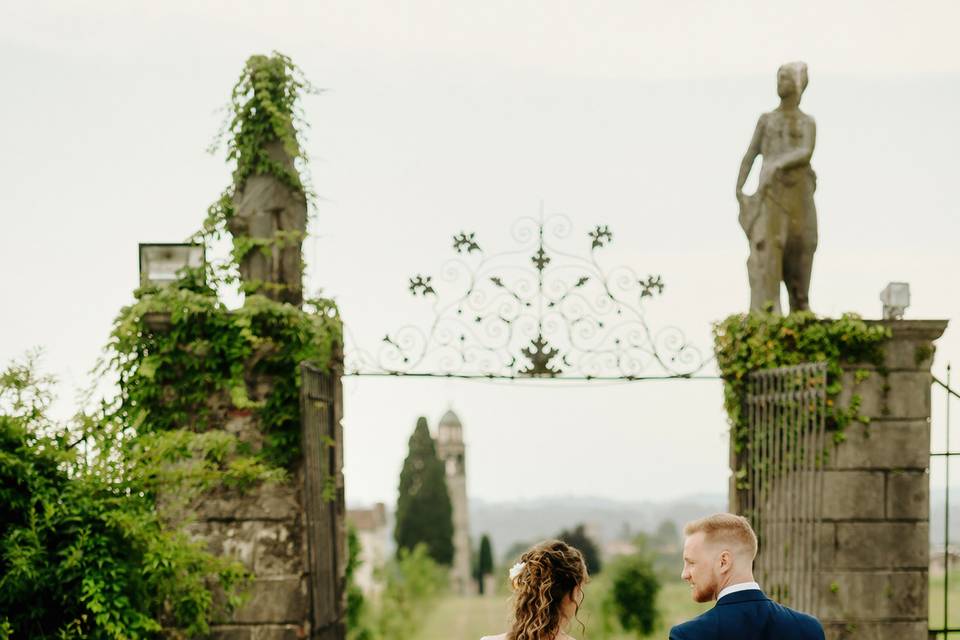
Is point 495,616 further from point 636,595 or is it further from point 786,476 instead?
point 786,476

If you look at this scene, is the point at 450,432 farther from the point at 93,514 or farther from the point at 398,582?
the point at 93,514

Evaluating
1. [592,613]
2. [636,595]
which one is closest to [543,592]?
[592,613]

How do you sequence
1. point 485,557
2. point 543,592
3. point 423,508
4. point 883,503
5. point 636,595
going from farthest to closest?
point 485,557
point 423,508
point 636,595
point 883,503
point 543,592

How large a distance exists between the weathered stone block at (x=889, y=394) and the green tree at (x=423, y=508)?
118 ft

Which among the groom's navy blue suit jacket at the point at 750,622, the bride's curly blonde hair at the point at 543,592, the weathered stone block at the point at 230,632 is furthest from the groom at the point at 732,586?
the weathered stone block at the point at 230,632

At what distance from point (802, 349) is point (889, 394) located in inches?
24.8

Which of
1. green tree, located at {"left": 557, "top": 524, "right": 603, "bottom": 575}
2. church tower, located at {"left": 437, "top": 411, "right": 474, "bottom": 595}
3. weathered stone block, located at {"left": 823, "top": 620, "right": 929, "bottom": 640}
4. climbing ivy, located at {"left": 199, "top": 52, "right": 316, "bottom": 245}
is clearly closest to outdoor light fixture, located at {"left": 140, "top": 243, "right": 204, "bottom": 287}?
climbing ivy, located at {"left": 199, "top": 52, "right": 316, "bottom": 245}

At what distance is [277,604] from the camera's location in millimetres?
8055

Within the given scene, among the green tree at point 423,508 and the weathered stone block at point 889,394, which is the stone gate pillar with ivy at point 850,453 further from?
the green tree at point 423,508

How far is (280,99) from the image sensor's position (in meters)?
8.46

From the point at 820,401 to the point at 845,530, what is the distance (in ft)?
3.02

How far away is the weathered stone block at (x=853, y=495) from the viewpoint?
8336 millimetres

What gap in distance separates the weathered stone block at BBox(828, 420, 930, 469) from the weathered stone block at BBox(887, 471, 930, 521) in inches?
2.8

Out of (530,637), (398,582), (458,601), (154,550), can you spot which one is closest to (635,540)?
(398,582)
